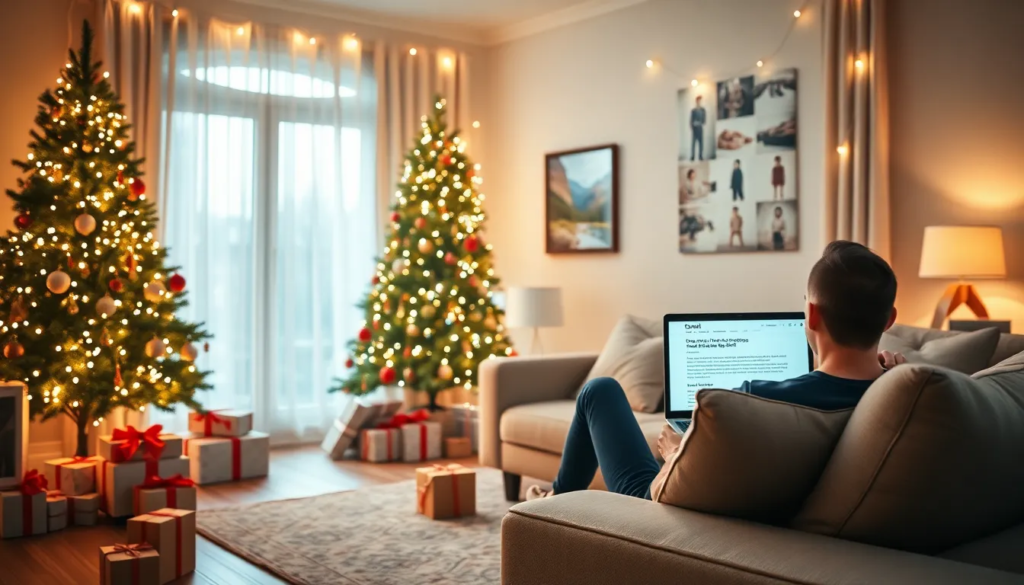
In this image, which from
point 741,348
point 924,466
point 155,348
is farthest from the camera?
point 155,348

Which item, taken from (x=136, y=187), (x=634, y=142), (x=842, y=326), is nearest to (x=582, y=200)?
(x=634, y=142)

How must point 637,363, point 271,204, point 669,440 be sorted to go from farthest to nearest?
point 271,204 → point 637,363 → point 669,440

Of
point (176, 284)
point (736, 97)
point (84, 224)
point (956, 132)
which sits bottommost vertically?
point (176, 284)

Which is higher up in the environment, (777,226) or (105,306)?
(777,226)

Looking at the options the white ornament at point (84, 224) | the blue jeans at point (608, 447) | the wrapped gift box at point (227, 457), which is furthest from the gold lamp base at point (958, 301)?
the white ornament at point (84, 224)

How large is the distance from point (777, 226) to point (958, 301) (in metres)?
1.17

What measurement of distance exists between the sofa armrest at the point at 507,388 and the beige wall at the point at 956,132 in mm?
1761

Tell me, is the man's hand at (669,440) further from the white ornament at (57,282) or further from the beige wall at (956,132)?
the white ornament at (57,282)

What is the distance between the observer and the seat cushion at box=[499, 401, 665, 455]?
14.1ft

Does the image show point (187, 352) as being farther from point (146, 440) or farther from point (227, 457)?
point (227, 457)

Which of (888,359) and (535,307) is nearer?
(888,359)

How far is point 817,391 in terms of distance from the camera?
6.13 ft

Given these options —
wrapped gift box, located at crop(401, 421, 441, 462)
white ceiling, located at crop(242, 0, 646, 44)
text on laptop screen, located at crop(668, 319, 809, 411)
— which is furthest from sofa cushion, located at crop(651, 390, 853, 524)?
white ceiling, located at crop(242, 0, 646, 44)

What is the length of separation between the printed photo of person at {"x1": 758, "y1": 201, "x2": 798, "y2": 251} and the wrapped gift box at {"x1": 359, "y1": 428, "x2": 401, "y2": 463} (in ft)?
7.90
